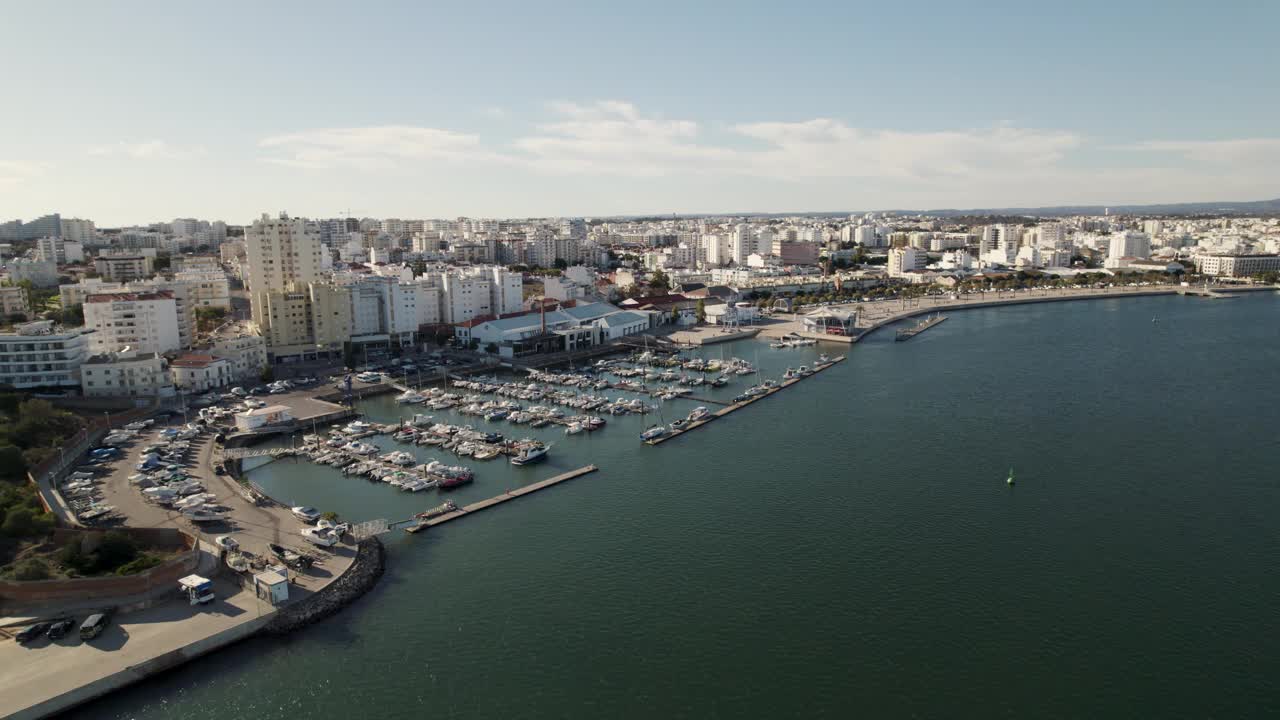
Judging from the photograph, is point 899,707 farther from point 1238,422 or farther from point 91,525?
point 1238,422

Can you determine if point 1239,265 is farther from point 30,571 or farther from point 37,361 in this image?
point 30,571

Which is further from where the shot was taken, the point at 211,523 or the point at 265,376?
the point at 265,376

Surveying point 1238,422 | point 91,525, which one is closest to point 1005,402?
point 1238,422

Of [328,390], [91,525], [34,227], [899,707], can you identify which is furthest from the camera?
[34,227]

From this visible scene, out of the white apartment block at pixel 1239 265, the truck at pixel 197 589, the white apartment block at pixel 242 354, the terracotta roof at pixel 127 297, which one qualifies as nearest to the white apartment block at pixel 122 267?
the terracotta roof at pixel 127 297

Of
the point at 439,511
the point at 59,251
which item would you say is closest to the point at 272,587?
the point at 439,511

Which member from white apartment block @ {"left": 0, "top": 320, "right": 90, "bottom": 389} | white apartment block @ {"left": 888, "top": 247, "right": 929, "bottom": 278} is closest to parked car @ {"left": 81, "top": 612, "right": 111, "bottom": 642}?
white apartment block @ {"left": 0, "top": 320, "right": 90, "bottom": 389}
